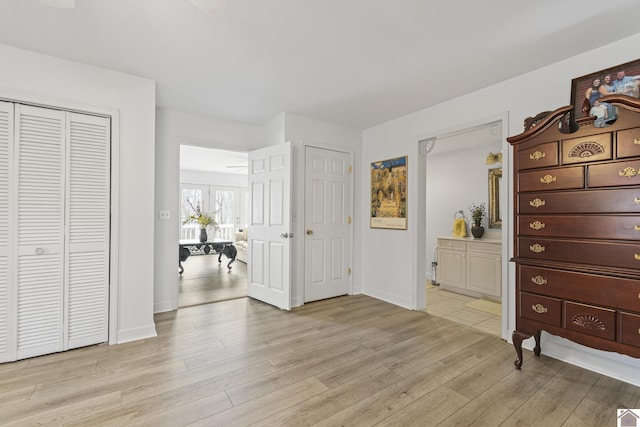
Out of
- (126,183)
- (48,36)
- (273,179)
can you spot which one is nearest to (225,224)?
(273,179)

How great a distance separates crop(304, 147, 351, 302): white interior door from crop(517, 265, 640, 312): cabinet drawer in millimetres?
2353

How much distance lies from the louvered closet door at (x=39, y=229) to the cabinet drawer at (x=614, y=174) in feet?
13.2

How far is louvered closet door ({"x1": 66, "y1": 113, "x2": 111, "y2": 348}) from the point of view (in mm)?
2506

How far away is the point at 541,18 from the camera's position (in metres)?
1.92

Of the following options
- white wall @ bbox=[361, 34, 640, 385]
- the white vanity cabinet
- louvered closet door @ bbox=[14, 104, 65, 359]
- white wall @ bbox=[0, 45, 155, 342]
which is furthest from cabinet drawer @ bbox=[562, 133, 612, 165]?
louvered closet door @ bbox=[14, 104, 65, 359]

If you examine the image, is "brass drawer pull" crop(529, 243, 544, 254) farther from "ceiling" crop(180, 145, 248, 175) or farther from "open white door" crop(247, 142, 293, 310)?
"ceiling" crop(180, 145, 248, 175)

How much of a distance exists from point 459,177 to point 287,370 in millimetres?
4300

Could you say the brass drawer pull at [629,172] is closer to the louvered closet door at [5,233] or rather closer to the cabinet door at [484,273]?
the cabinet door at [484,273]

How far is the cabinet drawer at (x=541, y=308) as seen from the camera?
2033mm

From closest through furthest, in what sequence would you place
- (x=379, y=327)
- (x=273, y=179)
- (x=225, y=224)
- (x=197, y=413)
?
(x=197, y=413)
(x=379, y=327)
(x=273, y=179)
(x=225, y=224)

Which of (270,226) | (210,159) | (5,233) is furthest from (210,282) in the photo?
(210,159)

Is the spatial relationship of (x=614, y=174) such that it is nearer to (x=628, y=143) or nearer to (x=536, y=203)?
(x=628, y=143)

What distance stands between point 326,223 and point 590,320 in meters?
2.82

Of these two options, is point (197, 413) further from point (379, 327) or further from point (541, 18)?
point (541, 18)
